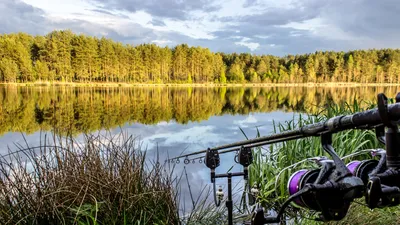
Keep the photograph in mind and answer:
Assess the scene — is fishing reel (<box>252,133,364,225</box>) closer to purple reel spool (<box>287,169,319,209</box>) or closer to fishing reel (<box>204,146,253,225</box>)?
purple reel spool (<box>287,169,319,209</box>)

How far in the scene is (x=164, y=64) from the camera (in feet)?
206

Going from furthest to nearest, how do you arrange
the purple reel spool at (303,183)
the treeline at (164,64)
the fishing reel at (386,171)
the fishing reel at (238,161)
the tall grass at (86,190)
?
1. the treeline at (164,64)
2. the tall grass at (86,190)
3. the fishing reel at (238,161)
4. the purple reel spool at (303,183)
5. the fishing reel at (386,171)

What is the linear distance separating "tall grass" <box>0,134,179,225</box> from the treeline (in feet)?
146

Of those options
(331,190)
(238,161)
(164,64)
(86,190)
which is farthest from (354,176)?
(164,64)

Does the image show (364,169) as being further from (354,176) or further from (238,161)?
(238,161)

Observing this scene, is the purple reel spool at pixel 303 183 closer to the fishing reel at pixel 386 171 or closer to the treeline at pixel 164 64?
the fishing reel at pixel 386 171

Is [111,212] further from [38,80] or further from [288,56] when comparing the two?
[288,56]

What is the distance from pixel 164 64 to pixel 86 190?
203 ft

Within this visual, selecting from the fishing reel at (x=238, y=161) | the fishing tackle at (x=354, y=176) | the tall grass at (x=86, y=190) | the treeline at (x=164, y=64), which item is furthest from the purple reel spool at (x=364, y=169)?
the treeline at (x=164, y=64)

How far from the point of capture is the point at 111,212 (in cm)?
228

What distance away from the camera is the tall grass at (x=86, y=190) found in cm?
215

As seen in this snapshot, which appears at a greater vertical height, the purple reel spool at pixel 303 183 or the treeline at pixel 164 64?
the treeline at pixel 164 64

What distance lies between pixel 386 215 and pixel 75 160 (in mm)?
2408

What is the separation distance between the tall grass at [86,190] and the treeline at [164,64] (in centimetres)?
4459
